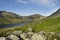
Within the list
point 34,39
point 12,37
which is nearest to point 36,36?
point 34,39

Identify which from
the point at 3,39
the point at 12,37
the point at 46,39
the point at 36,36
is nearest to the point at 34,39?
the point at 36,36

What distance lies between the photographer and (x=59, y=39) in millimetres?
42125

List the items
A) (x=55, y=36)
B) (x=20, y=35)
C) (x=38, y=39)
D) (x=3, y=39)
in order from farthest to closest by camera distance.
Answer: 1. (x=55, y=36)
2. (x=20, y=35)
3. (x=38, y=39)
4. (x=3, y=39)

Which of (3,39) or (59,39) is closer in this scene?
(3,39)

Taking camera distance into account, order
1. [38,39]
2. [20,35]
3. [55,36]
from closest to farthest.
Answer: [38,39], [20,35], [55,36]

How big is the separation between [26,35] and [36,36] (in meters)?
4.68

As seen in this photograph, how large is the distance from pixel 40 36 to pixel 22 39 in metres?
5.64

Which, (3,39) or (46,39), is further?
(46,39)

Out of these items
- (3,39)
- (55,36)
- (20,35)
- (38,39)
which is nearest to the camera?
(3,39)

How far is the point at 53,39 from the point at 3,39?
16231mm

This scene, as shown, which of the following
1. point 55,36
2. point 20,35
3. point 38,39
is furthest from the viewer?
point 55,36

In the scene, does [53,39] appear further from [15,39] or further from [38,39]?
[15,39]

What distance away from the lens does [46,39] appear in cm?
Result: 3941

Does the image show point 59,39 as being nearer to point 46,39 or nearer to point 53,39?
point 53,39
